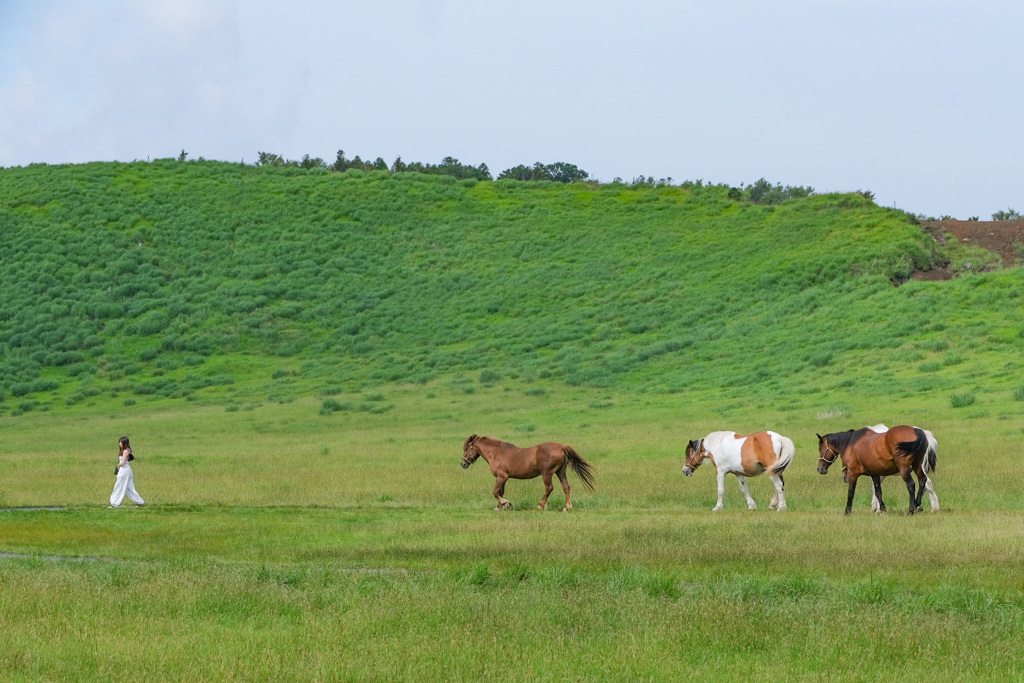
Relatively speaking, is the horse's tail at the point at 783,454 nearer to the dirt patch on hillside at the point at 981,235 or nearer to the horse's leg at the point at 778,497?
the horse's leg at the point at 778,497

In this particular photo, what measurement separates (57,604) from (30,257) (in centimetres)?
6841

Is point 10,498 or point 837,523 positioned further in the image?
point 10,498

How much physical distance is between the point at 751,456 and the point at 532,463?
4023mm

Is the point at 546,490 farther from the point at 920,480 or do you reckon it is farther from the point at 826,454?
the point at 920,480

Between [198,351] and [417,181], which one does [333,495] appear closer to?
[198,351]

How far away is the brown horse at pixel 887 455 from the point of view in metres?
18.9

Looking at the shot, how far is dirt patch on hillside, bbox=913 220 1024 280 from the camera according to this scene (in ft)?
204

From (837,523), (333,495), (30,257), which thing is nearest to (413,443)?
(333,495)

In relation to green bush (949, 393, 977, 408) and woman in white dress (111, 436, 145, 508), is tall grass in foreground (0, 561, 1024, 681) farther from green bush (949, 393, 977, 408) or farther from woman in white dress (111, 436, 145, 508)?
green bush (949, 393, 977, 408)

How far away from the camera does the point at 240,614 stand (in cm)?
1129

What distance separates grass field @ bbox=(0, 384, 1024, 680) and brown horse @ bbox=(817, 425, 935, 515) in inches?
27.6

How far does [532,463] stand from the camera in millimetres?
21641

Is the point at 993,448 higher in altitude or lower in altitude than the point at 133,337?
lower

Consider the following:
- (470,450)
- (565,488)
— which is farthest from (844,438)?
(470,450)
